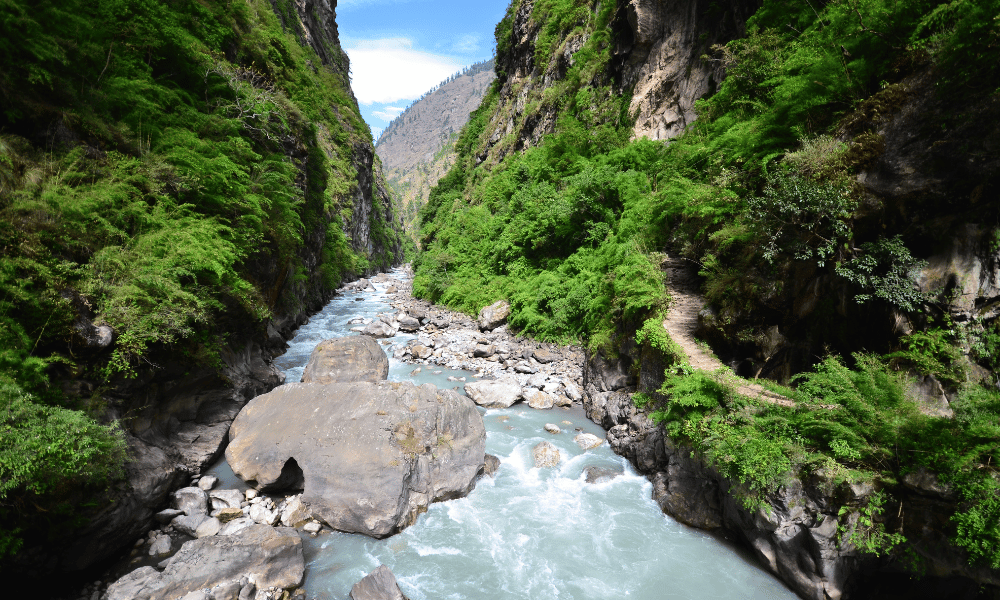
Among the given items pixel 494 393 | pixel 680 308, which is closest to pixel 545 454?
pixel 494 393

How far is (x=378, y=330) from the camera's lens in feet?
65.1

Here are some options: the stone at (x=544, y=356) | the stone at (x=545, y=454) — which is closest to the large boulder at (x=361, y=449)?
the stone at (x=545, y=454)

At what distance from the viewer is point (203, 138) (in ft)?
33.7

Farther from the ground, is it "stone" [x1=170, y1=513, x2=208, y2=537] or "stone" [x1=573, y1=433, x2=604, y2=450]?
"stone" [x1=573, y1=433, x2=604, y2=450]

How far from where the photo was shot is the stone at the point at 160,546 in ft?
20.3

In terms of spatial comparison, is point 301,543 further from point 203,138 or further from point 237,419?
point 203,138

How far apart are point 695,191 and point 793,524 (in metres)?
8.26

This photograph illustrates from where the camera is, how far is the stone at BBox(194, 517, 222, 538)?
667 centimetres

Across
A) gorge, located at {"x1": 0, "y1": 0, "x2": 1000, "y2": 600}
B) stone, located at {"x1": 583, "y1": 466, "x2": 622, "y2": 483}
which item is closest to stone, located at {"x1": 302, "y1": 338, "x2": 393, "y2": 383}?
gorge, located at {"x1": 0, "y1": 0, "x2": 1000, "y2": 600}

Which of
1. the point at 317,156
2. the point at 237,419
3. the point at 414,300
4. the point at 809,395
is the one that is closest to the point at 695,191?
the point at 809,395

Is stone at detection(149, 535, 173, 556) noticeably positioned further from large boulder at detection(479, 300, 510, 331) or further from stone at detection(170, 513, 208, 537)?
large boulder at detection(479, 300, 510, 331)

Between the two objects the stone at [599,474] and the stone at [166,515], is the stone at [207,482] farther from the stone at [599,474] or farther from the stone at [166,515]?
the stone at [599,474]

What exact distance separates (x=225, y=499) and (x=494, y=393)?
25.7ft

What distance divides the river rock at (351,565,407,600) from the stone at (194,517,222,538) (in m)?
3.15
